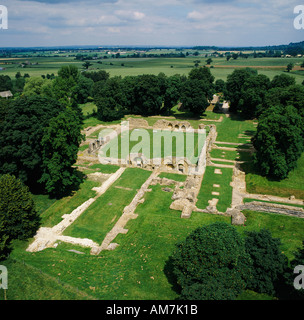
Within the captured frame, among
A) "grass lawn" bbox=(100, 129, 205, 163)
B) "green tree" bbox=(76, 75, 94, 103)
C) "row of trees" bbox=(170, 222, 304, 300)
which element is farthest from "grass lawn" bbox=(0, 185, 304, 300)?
"green tree" bbox=(76, 75, 94, 103)

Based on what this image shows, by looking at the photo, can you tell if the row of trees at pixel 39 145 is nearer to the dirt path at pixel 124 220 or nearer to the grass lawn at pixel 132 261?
the dirt path at pixel 124 220

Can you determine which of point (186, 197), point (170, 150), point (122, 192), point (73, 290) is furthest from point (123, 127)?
point (73, 290)

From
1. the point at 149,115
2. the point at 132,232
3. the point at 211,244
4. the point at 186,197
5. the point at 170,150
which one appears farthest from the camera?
the point at 149,115

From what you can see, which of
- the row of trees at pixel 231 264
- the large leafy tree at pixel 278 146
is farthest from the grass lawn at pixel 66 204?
the large leafy tree at pixel 278 146

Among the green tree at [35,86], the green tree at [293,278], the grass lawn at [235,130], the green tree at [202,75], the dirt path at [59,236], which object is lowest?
the dirt path at [59,236]

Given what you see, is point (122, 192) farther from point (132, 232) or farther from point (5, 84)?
point (5, 84)

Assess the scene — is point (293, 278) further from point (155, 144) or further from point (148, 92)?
point (148, 92)
